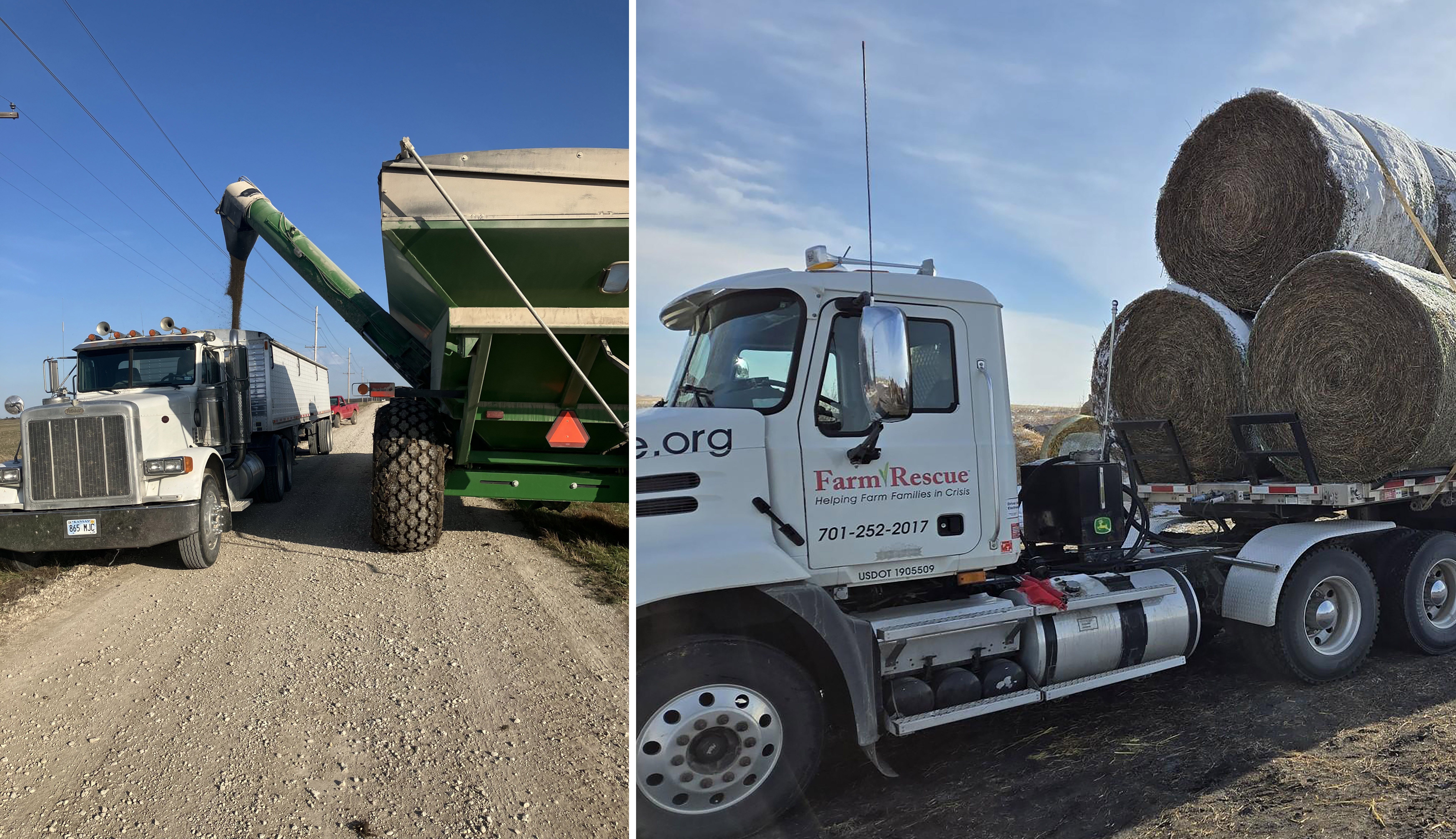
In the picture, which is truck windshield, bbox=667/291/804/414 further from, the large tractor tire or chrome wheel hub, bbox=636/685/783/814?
the large tractor tire

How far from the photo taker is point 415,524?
704 cm

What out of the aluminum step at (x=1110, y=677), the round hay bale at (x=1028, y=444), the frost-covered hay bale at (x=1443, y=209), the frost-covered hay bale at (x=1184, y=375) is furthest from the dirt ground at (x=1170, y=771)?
the round hay bale at (x=1028, y=444)

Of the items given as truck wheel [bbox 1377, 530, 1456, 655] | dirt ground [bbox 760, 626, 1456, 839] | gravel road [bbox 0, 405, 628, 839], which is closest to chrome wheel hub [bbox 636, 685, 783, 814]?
dirt ground [bbox 760, 626, 1456, 839]

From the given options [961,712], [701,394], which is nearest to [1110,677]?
[961,712]

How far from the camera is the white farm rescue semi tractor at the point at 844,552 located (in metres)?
2.88

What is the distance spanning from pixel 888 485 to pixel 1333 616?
124 inches

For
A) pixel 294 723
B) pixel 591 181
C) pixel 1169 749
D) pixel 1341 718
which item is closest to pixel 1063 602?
pixel 1169 749

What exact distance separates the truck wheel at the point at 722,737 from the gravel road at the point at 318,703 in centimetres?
43

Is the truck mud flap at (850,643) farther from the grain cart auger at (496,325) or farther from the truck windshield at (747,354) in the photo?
the grain cart auger at (496,325)

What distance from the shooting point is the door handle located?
3.44 metres

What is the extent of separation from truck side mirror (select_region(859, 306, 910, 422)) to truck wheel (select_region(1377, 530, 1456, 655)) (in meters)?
3.95

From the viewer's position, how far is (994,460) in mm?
3436

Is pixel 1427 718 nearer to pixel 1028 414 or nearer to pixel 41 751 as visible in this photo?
pixel 41 751

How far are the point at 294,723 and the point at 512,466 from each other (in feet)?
12.7
